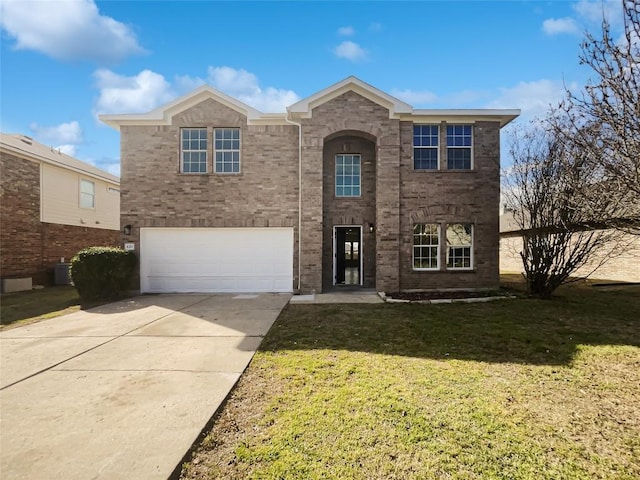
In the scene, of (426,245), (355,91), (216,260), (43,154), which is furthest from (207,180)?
(43,154)

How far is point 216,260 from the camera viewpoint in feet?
37.1

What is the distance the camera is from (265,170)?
36.7 ft

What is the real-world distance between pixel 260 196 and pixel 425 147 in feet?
21.5

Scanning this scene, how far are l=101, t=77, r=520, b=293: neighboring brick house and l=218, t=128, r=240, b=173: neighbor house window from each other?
4 centimetres

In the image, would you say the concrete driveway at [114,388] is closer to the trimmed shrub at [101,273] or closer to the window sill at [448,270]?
the trimmed shrub at [101,273]

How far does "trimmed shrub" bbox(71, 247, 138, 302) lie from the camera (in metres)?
9.62

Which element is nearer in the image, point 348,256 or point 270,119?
point 270,119

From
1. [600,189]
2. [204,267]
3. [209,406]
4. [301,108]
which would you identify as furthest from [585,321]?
[204,267]

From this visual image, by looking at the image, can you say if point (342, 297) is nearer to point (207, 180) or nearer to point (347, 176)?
point (347, 176)

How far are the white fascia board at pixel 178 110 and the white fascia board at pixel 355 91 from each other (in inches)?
67.3

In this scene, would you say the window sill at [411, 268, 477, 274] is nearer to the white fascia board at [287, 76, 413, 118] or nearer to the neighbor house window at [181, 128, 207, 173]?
the white fascia board at [287, 76, 413, 118]

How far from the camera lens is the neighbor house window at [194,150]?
1141 centimetres

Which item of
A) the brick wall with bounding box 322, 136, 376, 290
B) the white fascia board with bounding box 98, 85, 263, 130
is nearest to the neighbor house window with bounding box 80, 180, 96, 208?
the white fascia board with bounding box 98, 85, 263, 130

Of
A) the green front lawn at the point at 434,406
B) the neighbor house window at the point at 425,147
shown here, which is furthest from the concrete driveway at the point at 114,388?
the neighbor house window at the point at 425,147
